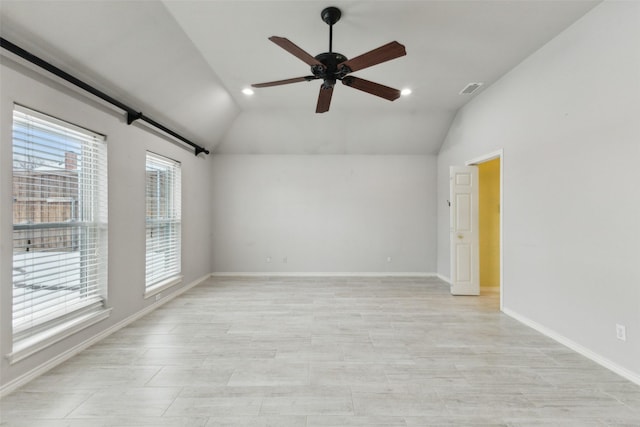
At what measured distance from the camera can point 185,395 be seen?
78.2 inches

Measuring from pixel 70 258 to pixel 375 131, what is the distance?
4.80m

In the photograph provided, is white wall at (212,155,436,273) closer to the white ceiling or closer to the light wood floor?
the white ceiling

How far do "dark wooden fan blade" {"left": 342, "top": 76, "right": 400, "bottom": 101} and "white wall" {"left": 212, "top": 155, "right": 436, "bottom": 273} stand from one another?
3.08 metres

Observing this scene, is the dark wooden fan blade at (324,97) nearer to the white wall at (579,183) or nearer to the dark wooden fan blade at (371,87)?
the dark wooden fan blade at (371,87)

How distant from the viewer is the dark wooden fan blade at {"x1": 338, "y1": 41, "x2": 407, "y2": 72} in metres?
2.00

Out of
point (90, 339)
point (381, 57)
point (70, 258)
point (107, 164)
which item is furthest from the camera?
point (107, 164)

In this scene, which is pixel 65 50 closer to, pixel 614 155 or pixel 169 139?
pixel 169 139

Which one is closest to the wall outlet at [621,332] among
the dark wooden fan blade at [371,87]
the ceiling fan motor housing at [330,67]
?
the dark wooden fan blade at [371,87]

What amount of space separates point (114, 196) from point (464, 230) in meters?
4.96

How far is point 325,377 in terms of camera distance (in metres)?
2.20

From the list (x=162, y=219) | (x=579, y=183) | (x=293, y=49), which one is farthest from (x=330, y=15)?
(x=162, y=219)

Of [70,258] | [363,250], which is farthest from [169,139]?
[363,250]

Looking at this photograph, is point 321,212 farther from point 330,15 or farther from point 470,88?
point 330,15

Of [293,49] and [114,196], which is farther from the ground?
[293,49]
